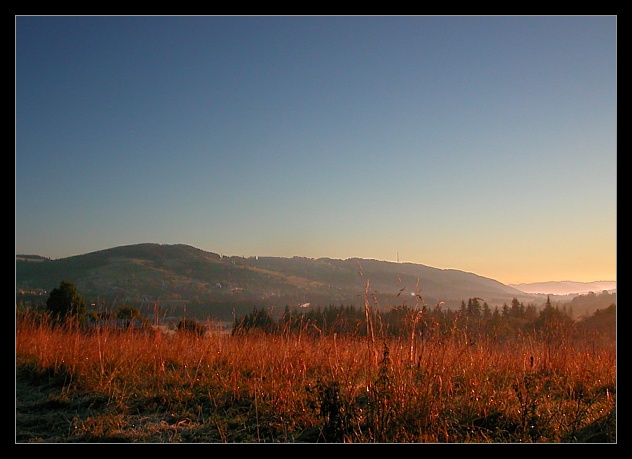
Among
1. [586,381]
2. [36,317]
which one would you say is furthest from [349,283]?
[36,317]

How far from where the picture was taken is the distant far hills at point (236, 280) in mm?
5359

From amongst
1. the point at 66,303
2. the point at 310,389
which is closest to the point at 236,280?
the point at 66,303

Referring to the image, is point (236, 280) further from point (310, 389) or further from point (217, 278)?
point (310, 389)

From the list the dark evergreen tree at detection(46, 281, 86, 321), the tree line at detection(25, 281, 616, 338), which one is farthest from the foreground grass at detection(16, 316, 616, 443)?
the dark evergreen tree at detection(46, 281, 86, 321)

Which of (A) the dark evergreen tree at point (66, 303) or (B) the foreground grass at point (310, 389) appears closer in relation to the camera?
(B) the foreground grass at point (310, 389)

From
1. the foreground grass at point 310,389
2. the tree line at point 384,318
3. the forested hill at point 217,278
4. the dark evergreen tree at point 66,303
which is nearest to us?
the foreground grass at point 310,389

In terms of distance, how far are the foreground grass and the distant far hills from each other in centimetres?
58

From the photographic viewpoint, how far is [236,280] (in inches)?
453

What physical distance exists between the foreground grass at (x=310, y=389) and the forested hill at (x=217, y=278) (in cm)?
78

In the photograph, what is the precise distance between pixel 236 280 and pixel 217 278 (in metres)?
1.26

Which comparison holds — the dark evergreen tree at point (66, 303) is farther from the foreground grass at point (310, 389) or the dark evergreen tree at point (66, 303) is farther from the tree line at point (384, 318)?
the foreground grass at point (310, 389)

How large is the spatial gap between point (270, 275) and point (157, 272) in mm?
3911

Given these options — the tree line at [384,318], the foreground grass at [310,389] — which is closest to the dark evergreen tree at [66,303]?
the tree line at [384,318]
